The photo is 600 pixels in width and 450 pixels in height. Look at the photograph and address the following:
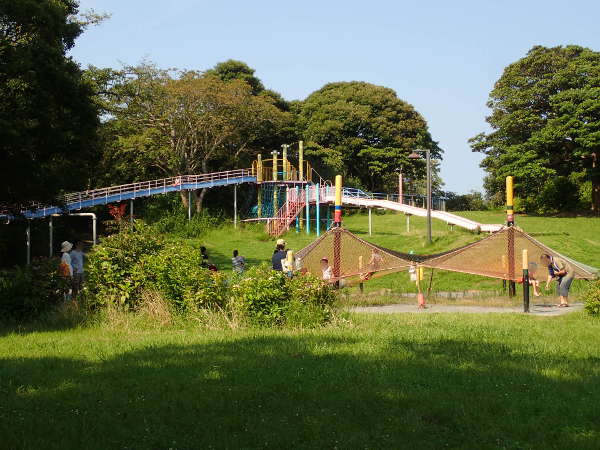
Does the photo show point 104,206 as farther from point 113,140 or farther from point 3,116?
point 3,116

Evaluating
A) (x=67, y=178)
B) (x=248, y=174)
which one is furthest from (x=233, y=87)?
(x=67, y=178)

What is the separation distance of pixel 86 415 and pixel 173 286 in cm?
537

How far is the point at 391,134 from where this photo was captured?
5328cm

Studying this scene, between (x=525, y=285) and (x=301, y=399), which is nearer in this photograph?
(x=301, y=399)

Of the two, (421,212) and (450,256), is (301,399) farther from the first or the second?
(421,212)

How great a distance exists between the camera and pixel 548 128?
40.9 m

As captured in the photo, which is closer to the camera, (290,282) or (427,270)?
(290,282)

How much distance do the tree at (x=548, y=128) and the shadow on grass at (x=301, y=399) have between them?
34732 millimetres

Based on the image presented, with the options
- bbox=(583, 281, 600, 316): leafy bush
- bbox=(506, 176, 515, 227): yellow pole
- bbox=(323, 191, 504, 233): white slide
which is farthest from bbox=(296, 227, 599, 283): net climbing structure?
bbox=(323, 191, 504, 233): white slide

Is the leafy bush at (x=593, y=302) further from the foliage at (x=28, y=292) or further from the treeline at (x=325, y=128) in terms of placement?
the treeline at (x=325, y=128)

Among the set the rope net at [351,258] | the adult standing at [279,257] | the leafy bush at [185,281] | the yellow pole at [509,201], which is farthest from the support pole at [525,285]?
the leafy bush at [185,281]

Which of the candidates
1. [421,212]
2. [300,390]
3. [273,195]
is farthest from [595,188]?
[300,390]

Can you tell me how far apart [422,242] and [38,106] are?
53.9 feet

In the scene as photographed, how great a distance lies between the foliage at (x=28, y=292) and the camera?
1105cm
